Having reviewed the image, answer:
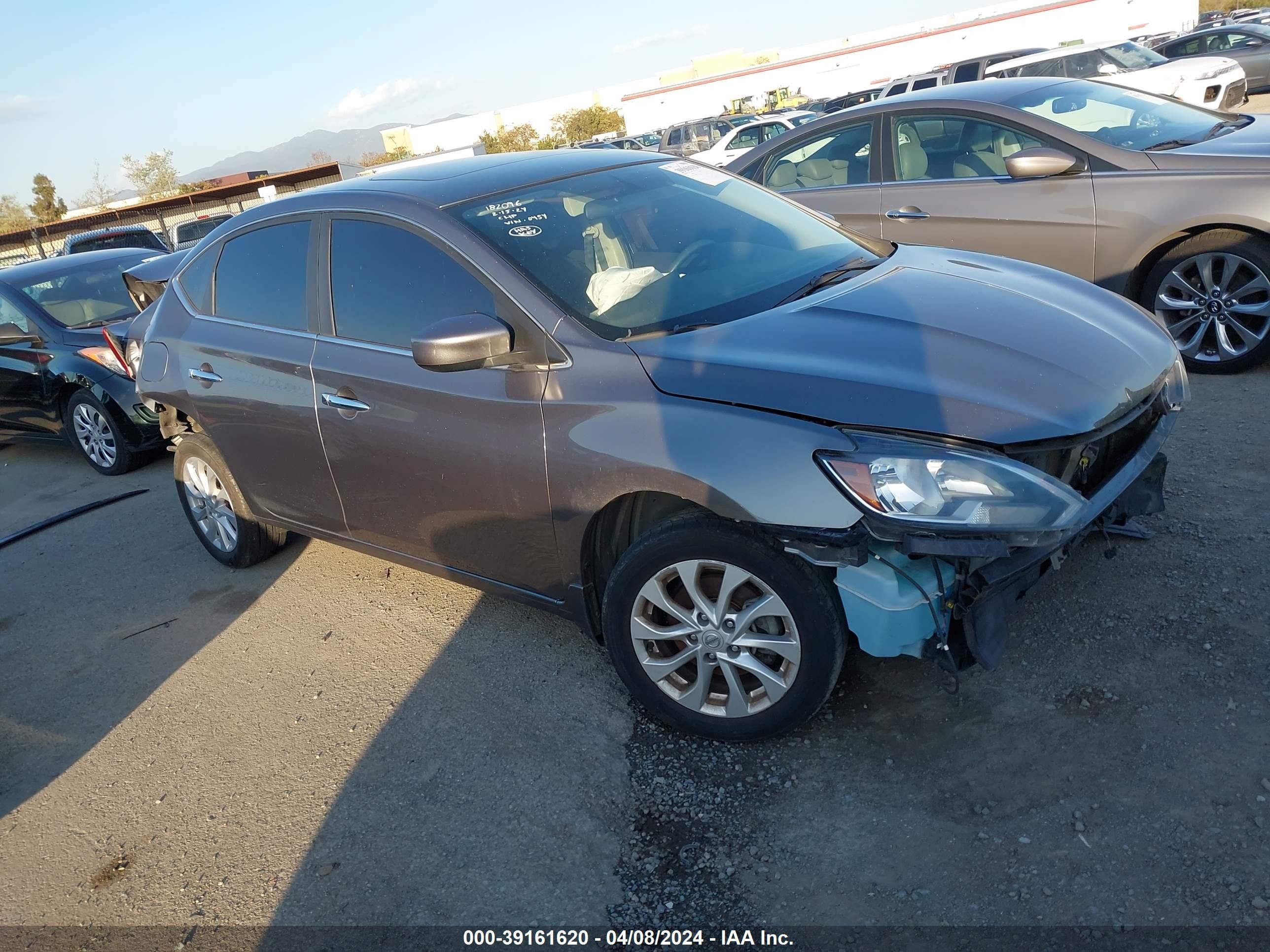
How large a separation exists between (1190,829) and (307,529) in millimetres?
3555

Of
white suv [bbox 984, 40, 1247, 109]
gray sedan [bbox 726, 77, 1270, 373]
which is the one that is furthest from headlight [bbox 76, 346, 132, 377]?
white suv [bbox 984, 40, 1247, 109]

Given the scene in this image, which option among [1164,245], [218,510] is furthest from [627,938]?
[1164,245]

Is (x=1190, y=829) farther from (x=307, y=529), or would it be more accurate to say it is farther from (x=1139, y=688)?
(x=307, y=529)

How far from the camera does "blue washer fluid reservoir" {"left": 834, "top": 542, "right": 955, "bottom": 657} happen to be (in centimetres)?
259

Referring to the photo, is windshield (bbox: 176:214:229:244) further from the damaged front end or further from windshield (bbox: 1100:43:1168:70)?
the damaged front end

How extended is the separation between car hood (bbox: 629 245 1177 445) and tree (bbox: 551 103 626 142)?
63.0 metres

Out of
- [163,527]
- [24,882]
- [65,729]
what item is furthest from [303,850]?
[163,527]

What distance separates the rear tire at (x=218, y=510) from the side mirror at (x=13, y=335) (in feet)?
9.73

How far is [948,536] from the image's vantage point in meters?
2.50

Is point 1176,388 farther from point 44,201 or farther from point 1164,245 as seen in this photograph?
point 44,201

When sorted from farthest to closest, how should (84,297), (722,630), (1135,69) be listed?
(1135,69), (84,297), (722,630)

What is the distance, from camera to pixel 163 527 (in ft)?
19.4

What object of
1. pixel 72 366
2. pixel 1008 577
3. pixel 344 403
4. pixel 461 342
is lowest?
pixel 1008 577

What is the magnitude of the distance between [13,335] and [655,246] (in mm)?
5760
